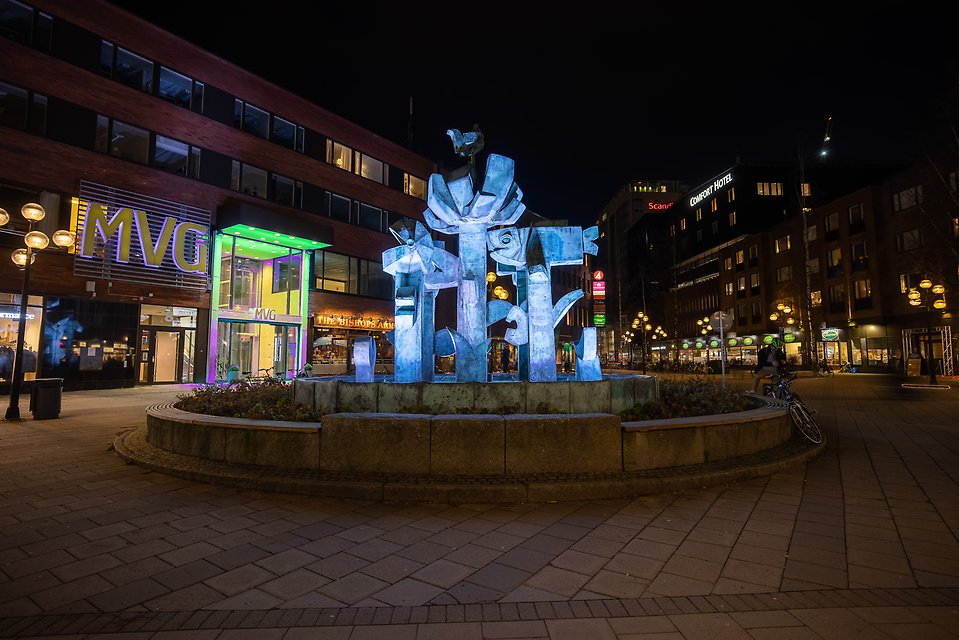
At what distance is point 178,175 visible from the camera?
24.0 m

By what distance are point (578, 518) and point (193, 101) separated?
28250 mm

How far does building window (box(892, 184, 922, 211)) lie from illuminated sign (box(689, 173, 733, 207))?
30.6 meters

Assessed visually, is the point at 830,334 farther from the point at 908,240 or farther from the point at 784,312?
the point at 908,240

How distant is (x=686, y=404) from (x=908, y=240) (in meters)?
41.5

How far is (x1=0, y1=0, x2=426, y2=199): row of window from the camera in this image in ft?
64.4

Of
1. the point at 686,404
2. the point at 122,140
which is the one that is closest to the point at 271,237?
the point at 122,140

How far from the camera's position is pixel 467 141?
34.9ft

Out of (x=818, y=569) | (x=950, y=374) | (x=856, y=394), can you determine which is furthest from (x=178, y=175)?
(x=950, y=374)

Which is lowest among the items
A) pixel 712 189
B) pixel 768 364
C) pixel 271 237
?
pixel 768 364

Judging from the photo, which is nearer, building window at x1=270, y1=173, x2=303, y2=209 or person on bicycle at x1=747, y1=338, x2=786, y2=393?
person on bicycle at x1=747, y1=338, x2=786, y2=393

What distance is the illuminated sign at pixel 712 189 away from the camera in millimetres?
70250

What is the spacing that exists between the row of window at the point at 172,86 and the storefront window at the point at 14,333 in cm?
1010

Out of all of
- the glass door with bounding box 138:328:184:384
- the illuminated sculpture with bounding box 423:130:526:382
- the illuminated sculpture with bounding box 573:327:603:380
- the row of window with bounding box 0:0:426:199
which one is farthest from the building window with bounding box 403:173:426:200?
the illuminated sculpture with bounding box 573:327:603:380

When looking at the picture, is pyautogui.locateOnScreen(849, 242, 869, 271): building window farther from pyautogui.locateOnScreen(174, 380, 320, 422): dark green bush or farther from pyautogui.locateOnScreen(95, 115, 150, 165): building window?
pyautogui.locateOnScreen(95, 115, 150, 165): building window
